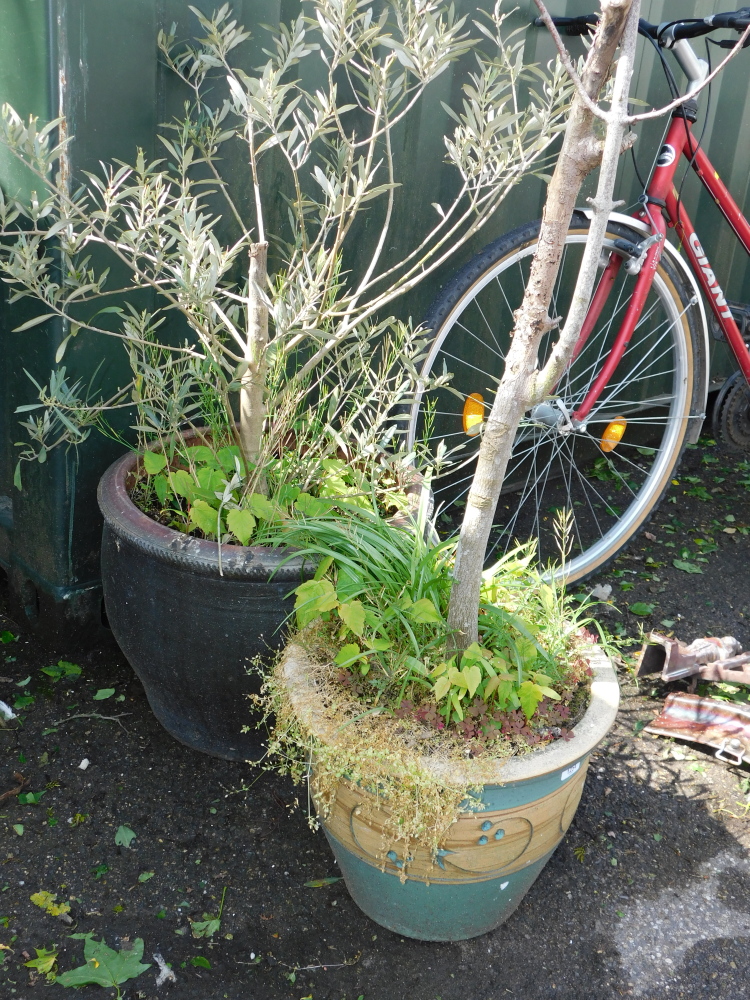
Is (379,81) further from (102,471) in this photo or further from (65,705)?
(65,705)

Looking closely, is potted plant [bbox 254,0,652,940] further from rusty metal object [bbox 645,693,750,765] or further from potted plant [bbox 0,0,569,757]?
rusty metal object [bbox 645,693,750,765]

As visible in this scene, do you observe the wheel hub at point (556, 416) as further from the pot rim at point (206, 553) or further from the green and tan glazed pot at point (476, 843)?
the pot rim at point (206, 553)

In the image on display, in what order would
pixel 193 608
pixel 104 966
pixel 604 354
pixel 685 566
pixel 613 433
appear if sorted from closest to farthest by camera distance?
pixel 104 966 < pixel 193 608 < pixel 613 433 < pixel 685 566 < pixel 604 354

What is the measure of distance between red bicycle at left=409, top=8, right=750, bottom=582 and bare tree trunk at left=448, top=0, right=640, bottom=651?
43cm

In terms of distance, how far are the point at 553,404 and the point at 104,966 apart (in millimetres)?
2005

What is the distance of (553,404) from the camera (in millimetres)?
2898

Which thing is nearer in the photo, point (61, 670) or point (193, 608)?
point (193, 608)

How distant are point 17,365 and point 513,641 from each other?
1.54 metres

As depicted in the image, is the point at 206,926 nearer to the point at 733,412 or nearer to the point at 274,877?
the point at 274,877

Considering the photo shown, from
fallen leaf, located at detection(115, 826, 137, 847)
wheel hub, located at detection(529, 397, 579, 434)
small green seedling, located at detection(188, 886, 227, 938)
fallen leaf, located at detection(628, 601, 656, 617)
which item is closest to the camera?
small green seedling, located at detection(188, 886, 227, 938)

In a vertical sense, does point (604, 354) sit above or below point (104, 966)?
above

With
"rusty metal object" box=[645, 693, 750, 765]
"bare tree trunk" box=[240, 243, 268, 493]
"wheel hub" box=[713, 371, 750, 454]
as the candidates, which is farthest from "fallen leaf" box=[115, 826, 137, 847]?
"wheel hub" box=[713, 371, 750, 454]

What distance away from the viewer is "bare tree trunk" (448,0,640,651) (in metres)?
1.36

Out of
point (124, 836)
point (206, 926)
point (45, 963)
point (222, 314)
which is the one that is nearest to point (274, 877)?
point (206, 926)
